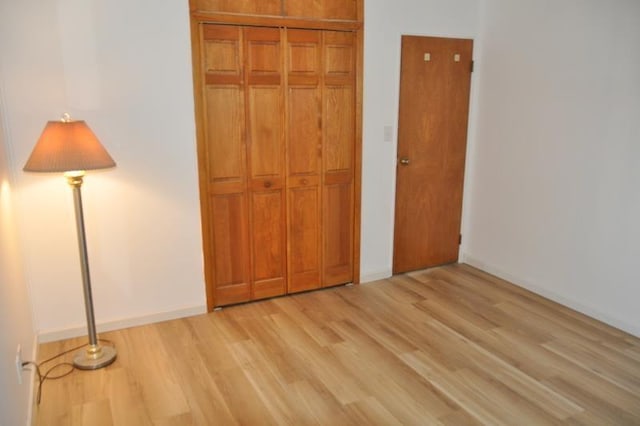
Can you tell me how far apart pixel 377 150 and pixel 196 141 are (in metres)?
1.47

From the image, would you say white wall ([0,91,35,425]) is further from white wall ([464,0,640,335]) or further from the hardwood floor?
white wall ([464,0,640,335])

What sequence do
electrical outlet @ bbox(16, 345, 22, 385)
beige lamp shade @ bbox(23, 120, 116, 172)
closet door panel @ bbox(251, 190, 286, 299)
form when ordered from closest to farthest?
electrical outlet @ bbox(16, 345, 22, 385)
beige lamp shade @ bbox(23, 120, 116, 172)
closet door panel @ bbox(251, 190, 286, 299)

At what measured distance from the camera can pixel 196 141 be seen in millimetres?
3215

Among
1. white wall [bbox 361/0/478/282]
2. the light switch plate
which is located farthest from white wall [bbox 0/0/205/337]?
the light switch plate

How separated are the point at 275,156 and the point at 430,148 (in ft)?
4.70

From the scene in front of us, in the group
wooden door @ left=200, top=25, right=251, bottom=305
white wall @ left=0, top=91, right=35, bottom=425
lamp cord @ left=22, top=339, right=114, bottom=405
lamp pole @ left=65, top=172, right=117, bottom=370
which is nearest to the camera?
white wall @ left=0, top=91, right=35, bottom=425

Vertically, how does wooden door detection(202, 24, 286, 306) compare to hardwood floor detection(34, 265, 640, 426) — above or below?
above

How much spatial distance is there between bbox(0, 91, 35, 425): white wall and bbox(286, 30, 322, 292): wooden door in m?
1.76

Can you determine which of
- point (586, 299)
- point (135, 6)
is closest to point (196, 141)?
point (135, 6)

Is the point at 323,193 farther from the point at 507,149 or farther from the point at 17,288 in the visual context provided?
the point at 17,288

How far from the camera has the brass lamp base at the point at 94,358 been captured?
2760 mm

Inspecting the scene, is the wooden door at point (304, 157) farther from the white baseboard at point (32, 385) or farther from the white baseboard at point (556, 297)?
the white baseboard at point (32, 385)

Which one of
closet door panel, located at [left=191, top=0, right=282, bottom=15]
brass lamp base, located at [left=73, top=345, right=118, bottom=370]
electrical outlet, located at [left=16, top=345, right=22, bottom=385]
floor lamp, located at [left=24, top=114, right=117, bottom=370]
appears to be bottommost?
brass lamp base, located at [left=73, top=345, right=118, bottom=370]

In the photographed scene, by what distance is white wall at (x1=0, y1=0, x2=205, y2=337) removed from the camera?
9.02ft
